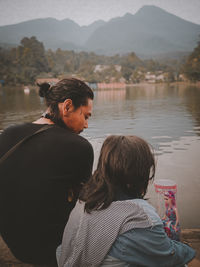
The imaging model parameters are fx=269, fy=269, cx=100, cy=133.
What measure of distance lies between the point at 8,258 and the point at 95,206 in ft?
2.82

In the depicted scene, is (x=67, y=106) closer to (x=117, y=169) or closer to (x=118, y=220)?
(x=117, y=169)

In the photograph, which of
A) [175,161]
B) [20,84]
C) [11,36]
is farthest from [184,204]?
[11,36]

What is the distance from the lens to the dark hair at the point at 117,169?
1.11 meters

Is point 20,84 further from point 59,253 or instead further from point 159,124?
point 59,253

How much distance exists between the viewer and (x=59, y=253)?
130 centimetres

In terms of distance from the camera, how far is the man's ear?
58.4 inches

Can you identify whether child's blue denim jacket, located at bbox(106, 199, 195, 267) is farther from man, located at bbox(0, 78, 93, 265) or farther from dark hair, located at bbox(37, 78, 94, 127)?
dark hair, located at bbox(37, 78, 94, 127)

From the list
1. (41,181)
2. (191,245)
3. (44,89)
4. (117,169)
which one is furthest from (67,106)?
(191,245)

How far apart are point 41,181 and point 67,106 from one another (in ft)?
1.47

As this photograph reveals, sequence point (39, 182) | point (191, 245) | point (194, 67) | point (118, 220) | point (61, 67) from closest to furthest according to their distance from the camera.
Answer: point (118, 220)
point (39, 182)
point (191, 245)
point (194, 67)
point (61, 67)

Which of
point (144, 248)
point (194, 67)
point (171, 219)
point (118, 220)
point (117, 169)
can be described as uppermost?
point (194, 67)

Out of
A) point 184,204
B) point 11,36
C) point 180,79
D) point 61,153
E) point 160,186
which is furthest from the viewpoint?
point 11,36

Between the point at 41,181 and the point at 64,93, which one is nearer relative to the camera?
the point at 41,181

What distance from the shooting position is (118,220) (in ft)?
3.44
